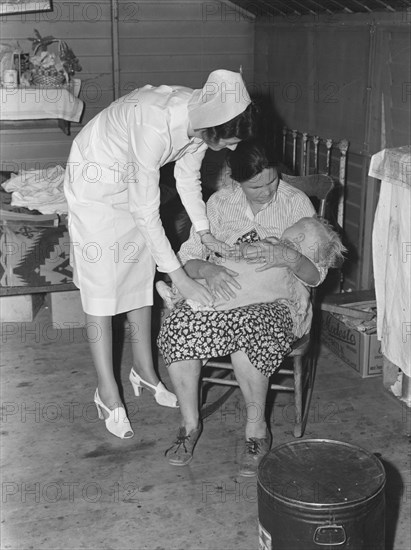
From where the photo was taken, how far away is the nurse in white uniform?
2527 mm

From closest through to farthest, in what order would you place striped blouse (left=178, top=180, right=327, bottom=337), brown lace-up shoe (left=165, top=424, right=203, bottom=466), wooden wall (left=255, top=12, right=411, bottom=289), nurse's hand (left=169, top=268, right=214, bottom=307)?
nurse's hand (left=169, top=268, right=214, bottom=307) < brown lace-up shoe (left=165, top=424, right=203, bottom=466) < striped blouse (left=178, top=180, right=327, bottom=337) < wooden wall (left=255, top=12, right=411, bottom=289)

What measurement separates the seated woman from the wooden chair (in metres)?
0.10

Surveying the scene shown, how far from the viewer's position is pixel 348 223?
14.2ft

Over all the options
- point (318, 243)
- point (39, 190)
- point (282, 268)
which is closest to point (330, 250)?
point (318, 243)

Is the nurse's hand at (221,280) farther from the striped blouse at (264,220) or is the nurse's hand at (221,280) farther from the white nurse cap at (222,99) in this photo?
the white nurse cap at (222,99)

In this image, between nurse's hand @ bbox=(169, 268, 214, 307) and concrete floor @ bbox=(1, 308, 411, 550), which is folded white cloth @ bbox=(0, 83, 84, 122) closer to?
concrete floor @ bbox=(1, 308, 411, 550)

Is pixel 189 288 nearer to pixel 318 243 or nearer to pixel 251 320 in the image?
pixel 251 320

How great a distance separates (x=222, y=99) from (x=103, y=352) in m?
1.13

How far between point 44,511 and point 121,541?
0.32 m

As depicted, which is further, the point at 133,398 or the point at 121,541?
the point at 133,398

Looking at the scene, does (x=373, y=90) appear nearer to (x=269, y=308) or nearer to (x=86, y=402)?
(x=269, y=308)

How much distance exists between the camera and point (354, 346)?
141 inches

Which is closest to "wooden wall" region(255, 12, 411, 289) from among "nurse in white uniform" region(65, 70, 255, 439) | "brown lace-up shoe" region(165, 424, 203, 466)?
"nurse in white uniform" region(65, 70, 255, 439)

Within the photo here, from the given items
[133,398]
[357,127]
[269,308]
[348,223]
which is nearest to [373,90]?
[357,127]
